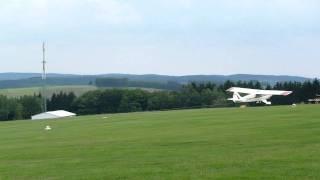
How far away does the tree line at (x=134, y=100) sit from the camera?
5094 inches

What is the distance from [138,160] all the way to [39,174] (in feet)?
11.5

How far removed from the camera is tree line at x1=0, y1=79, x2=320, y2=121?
424 ft

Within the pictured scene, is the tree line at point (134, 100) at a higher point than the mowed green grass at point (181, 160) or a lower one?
lower

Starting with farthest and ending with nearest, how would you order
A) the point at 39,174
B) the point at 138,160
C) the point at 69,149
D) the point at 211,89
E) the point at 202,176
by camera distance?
1. the point at 211,89
2. the point at 69,149
3. the point at 138,160
4. the point at 39,174
5. the point at 202,176

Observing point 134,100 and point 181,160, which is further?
point 134,100

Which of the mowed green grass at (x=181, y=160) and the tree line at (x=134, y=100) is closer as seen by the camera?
the mowed green grass at (x=181, y=160)

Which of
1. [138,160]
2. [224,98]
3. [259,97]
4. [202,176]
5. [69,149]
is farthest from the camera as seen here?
[224,98]

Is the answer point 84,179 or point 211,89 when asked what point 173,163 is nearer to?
point 84,179

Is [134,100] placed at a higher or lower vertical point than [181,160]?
lower

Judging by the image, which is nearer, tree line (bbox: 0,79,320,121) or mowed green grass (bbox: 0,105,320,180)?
mowed green grass (bbox: 0,105,320,180)

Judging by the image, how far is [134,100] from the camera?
455 ft

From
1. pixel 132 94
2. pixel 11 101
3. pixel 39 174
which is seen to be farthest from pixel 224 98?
pixel 39 174

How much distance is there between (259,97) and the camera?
12331cm

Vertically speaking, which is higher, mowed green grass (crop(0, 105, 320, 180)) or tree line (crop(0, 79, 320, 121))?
mowed green grass (crop(0, 105, 320, 180))
